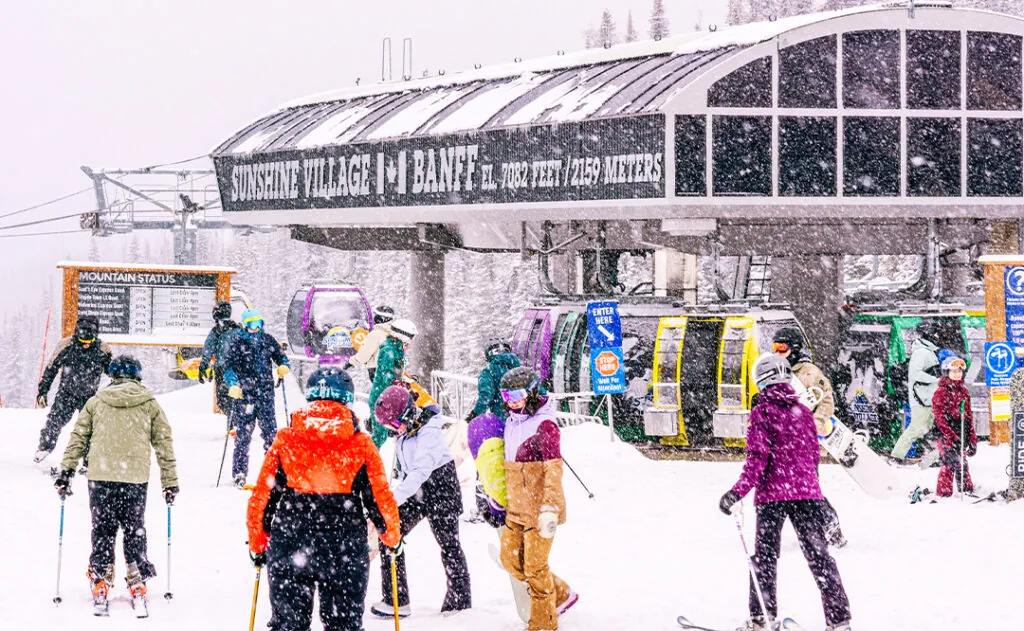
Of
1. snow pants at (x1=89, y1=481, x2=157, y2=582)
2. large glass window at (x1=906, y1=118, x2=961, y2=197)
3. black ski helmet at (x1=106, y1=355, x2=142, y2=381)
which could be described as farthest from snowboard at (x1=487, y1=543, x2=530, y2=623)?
large glass window at (x1=906, y1=118, x2=961, y2=197)

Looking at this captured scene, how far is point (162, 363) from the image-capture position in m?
131

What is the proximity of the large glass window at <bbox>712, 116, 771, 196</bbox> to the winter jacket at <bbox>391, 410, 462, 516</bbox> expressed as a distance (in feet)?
37.3

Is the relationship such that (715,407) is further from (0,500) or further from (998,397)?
(0,500)

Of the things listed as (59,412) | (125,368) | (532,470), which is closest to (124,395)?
(125,368)

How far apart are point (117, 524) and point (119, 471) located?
354 mm

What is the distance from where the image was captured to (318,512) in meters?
7.01

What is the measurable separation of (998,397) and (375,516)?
9997 millimetres

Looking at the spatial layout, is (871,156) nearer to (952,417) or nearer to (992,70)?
(992,70)

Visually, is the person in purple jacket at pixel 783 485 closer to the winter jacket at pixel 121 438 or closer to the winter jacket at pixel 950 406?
the winter jacket at pixel 121 438

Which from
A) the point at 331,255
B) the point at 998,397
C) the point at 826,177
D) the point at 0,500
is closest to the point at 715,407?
the point at 826,177

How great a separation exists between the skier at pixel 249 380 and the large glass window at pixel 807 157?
8181mm

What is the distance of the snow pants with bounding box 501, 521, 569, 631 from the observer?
8617 millimetres

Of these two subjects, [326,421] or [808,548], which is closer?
[326,421]

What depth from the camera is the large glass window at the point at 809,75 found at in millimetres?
19781
